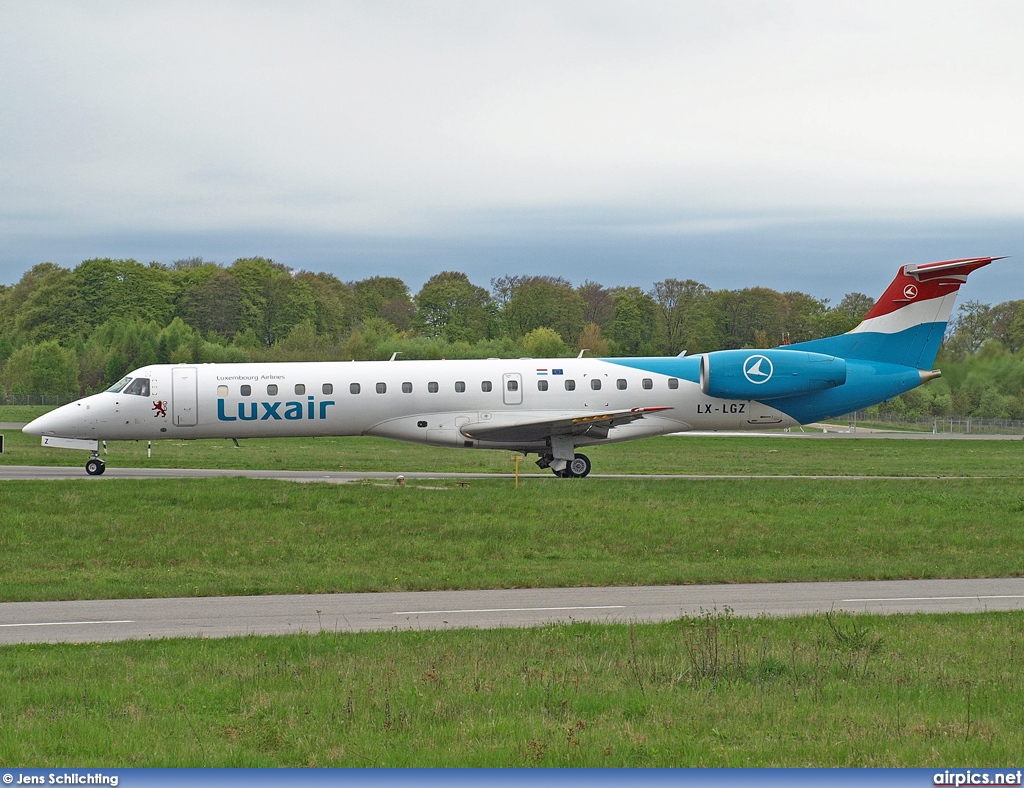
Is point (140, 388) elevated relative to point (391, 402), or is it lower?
elevated

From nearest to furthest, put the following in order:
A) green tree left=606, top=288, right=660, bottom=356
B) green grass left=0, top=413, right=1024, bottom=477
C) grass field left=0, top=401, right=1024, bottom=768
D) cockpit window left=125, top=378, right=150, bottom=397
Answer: grass field left=0, top=401, right=1024, bottom=768 → cockpit window left=125, top=378, right=150, bottom=397 → green grass left=0, top=413, right=1024, bottom=477 → green tree left=606, top=288, right=660, bottom=356

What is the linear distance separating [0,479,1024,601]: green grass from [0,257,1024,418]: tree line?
1539 inches

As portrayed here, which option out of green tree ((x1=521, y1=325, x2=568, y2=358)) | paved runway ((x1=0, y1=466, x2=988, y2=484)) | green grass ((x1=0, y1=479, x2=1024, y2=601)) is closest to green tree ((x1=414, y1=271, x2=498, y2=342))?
green tree ((x1=521, y1=325, x2=568, y2=358))

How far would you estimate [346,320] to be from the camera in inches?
4592

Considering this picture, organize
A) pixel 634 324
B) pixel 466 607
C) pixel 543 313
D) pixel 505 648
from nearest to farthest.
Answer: pixel 505 648 → pixel 466 607 → pixel 634 324 → pixel 543 313

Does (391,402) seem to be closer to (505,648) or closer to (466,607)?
(466,607)

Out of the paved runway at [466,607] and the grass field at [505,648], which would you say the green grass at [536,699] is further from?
the paved runway at [466,607]

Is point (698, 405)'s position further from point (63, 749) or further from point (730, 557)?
point (63, 749)

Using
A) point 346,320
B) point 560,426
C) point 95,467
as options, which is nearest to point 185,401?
point 95,467

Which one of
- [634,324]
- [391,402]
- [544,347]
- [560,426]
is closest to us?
[560,426]

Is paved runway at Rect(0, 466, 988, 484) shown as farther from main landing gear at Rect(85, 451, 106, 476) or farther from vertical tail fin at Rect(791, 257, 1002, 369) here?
vertical tail fin at Rect(791, 257, 1002, 369)

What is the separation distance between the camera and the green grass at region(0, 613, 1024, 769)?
28.1ft

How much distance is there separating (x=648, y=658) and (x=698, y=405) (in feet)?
70.3

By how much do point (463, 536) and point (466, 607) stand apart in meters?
6.28
